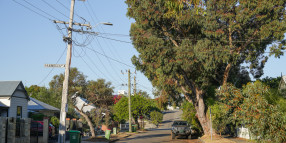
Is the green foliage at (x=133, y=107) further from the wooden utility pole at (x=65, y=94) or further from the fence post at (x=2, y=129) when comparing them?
the fence post at (x=2, y=129)

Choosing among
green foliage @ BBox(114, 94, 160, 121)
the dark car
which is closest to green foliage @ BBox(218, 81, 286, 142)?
the dark car

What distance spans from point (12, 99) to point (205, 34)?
18.0 m

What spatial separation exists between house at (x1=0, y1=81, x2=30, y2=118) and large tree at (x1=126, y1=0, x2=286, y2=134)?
11517 millimetres

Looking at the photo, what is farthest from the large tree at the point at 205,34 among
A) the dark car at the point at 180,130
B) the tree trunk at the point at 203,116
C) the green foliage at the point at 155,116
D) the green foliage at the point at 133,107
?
the green foliage at the point at 155,116

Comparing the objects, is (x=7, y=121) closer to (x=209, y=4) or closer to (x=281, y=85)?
(x=209, y=4)

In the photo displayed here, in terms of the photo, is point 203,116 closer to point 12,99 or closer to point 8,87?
point 12,99

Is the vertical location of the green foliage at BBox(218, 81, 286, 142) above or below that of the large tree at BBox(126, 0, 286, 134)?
below

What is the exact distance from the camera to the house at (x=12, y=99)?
26105mm

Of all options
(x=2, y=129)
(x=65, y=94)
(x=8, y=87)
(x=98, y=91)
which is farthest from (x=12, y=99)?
(x=2, y=129)

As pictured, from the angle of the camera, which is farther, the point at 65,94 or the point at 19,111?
the point at 19,111

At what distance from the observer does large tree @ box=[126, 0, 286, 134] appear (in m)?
21.6

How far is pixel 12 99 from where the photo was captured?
2666 cm

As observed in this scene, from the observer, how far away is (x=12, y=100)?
26656 mm

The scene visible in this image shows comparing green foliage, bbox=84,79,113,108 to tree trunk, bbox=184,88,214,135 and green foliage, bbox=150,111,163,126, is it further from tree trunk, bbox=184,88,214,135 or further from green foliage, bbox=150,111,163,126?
green foliage, bbox=150,111,163,126
